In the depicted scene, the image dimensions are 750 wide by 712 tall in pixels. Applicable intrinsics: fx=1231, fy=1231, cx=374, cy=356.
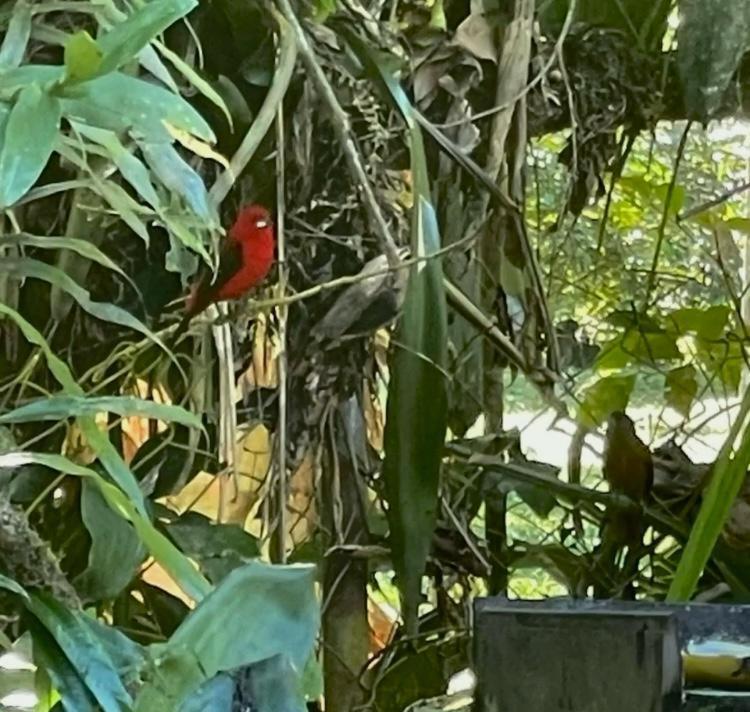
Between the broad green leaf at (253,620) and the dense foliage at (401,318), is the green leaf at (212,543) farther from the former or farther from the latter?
the broad green leaf at (253,620)

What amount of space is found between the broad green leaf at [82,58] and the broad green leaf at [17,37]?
129 millimetres

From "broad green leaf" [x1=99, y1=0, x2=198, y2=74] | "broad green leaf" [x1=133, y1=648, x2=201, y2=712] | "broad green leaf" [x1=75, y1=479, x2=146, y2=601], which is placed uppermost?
"broad green leaf" [x1=99, y1=0, x2=198, y2=74]

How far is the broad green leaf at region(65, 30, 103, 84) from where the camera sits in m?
0.33

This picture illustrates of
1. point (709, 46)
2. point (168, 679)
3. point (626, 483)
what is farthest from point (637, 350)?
point (168, 679)

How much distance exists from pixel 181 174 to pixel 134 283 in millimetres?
305

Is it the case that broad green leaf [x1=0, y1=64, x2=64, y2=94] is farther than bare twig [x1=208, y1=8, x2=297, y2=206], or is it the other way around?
bare twig [x1=208, y1=8, x2=297, y2=206]

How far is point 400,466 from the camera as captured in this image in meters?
0.78

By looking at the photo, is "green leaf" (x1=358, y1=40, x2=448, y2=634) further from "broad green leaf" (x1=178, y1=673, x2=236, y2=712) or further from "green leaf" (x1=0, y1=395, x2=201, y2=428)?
"broad green leaf" (x1=178, y1=673, x2=236, y2=712)

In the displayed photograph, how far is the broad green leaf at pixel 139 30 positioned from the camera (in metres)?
0.33

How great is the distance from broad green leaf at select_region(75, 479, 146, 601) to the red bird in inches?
5.5

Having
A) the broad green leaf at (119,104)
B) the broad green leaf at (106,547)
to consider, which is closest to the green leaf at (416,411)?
the broad green leaf at (106,547)

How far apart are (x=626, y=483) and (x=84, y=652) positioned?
1.85 feet

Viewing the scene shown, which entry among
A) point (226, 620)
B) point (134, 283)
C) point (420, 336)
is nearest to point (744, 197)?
point (420, 336)

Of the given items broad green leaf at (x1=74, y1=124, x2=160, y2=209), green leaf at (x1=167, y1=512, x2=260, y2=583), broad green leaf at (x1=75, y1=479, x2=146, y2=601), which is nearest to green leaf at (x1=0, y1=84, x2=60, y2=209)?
broad green leaf at (x1=74, y1=124, x2=160, y2=209)
